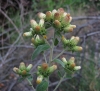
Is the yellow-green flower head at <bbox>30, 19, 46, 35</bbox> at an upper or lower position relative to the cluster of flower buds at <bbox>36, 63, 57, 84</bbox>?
upper

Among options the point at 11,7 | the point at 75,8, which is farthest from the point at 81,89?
the point at 11,7

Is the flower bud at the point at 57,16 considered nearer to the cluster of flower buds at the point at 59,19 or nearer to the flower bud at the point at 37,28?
the cluster of flower buds at the point at 59,19

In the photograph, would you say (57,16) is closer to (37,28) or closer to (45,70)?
(37,28)

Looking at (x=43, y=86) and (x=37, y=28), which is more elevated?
(x=37, y=28)

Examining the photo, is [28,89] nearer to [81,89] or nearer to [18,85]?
[18,85]

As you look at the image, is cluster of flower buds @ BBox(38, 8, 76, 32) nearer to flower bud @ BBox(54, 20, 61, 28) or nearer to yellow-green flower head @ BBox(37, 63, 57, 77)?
flower bud @ BBox(54, 20, 61, 28)

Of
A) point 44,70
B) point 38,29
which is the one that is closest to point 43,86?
point 44,70

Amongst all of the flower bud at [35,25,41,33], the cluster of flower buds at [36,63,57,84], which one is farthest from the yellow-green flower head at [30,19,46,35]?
the cluster of flower buds at [36,63,57,84]

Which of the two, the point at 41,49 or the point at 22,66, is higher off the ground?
the point at 41,49

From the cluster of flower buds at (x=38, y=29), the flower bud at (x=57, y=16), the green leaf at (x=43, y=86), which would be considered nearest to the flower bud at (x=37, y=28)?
the cluster of flower buds at (x=38, y=29)

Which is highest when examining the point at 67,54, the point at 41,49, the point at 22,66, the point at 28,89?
the point at 41,49

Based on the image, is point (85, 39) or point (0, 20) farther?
point (0, 20)
